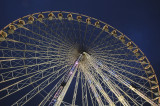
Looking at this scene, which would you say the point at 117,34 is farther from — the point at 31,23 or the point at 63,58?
→ the point at 31,23

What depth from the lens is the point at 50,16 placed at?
13094mm

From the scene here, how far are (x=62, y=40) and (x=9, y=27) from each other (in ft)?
14.3

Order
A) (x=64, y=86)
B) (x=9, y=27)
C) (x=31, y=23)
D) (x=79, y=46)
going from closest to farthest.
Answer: (x=64, y=86)
(x=9, y=27)
(x=31, y=23)
(x=79, y=46)

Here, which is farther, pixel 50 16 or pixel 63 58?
pixel 50 16

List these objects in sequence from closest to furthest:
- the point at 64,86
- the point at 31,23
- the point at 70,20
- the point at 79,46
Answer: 1. the point at 64,86
2. the point at 31,23
3. the point at 79,46
4. the point at 70,20

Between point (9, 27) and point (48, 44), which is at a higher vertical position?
point (9, 27)

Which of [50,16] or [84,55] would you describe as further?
[50,16]

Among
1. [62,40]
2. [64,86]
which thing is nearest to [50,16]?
[62,40]

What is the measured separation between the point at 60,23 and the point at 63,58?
3679 millimetres

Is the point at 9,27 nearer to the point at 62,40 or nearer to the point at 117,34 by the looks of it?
the point at 62,40

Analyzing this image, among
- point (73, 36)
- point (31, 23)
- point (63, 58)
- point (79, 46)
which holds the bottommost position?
point (63, 58)

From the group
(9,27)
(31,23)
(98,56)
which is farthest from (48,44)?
(98,56)

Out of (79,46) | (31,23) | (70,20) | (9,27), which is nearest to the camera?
(9,27)

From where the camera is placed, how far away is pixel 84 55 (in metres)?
12.3
